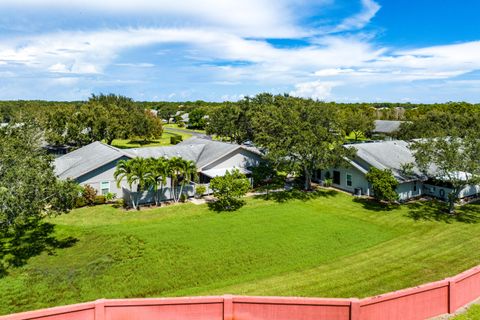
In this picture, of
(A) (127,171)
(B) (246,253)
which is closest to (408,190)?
(B) (246,253)

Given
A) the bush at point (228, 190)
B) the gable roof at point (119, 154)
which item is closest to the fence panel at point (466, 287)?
the bush at point (228, 190)

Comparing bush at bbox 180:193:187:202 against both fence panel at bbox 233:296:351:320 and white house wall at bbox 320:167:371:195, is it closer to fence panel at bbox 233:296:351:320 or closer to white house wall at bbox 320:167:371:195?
white house wall at bbox 320:167:371:195

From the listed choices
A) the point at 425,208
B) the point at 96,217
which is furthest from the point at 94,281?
the point at 425,208

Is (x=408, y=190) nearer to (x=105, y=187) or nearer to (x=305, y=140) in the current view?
(x=305, y=140)

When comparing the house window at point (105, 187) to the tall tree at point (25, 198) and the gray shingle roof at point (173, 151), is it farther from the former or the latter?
the tall tree at point (25, 198)

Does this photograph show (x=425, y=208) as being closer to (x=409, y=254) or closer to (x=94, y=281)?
(x=409, y=254)
